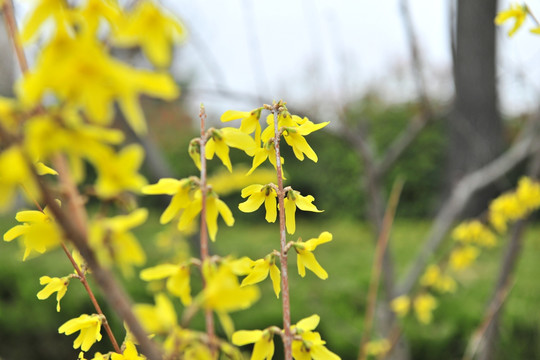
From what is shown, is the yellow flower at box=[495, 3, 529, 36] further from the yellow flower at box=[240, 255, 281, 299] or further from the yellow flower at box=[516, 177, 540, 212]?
the yellow flower at box=[516, 177, 540, 212]

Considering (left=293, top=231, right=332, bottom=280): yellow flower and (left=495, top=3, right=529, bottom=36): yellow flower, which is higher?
(left=495, top=3, right=529, bottom=36): yellow flower

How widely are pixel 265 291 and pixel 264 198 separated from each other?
3.34m

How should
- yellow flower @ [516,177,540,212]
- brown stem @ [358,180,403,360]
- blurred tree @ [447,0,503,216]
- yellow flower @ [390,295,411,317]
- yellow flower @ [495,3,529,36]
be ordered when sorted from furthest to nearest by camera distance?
blurred tree @ [447,0,503,216] → yellow flower @ [390,295,411,317] → yellow flower @ [516,177,540,212] → brown stem @ [358,180,403,360] → yellow flower @ [495,3,529,36]

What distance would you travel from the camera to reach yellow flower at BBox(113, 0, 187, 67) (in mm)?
348

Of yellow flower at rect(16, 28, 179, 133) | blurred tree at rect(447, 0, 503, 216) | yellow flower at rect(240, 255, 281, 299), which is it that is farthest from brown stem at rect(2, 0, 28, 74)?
blurred tree at rect(447, 0, 503, 216)

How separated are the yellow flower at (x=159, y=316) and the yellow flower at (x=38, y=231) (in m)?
0.11

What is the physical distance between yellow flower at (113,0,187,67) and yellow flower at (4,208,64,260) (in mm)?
165

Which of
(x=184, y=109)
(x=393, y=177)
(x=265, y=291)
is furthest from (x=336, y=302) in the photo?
(x=184, y=109)

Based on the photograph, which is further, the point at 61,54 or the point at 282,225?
the point at 282,225

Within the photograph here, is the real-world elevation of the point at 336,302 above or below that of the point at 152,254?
below

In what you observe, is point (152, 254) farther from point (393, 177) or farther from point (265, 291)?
point (393, 177)

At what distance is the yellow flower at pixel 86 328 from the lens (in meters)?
0.58

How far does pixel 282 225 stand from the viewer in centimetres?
61

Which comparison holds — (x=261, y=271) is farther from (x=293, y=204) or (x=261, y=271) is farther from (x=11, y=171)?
(x=11, y=171)
